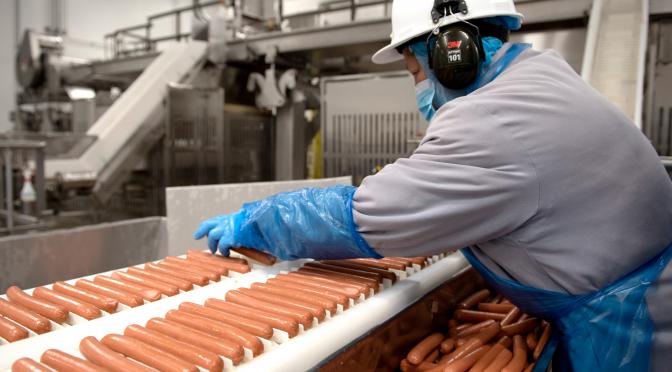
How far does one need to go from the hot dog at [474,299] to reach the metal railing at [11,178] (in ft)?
11.5

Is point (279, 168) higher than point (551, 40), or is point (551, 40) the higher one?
point (551, 40)

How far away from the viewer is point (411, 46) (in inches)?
66.2

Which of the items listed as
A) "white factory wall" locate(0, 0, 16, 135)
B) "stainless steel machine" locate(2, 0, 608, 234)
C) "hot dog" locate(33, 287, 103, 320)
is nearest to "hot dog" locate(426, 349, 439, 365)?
"hot dog" locate(33, 287, 103, 320)

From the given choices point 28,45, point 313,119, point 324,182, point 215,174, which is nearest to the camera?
point 324,182

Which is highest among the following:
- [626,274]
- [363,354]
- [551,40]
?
[551,40]

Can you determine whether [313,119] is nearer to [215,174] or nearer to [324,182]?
[215,174]

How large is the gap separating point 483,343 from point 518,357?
0.13m

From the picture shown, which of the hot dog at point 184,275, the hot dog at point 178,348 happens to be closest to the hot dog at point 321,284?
the hot dog at point 184,275

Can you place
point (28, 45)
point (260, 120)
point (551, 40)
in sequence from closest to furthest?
point (551, 40) → point (260, 120) → point (28, 45)

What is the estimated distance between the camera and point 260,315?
1.21 metres

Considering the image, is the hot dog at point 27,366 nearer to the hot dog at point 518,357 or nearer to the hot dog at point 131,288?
the hot dog at point 131,288

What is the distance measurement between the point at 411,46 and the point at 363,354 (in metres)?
1.05

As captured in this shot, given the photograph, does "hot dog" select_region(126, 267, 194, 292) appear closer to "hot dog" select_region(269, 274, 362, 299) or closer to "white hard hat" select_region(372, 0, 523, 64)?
"hot dog" select_region(269, 274, 362, 299)

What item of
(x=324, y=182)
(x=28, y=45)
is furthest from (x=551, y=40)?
(x=28, y=45)
